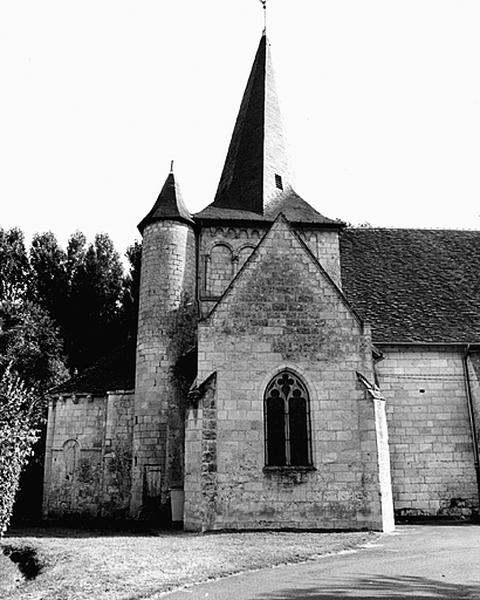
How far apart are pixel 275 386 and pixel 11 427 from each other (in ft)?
22.2

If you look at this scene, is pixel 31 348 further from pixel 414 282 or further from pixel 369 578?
pixel 369 578

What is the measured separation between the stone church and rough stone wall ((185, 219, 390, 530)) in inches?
1.6

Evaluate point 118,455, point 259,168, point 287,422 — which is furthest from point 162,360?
point 259,168

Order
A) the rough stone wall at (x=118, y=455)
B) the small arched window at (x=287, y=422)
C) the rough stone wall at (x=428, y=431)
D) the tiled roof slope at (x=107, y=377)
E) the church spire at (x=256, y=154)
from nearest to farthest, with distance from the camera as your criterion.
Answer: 1. the small arched window at (x=287, y=422)
2. the rough stone wall at (x=428, y=431)
3. the rough stone wall at (x=118, y=455)
4. the tiled roof slope at (x=107, y=377)
5. the church spire at (x=256, y=154)

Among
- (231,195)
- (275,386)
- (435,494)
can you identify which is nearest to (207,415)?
(275,386)

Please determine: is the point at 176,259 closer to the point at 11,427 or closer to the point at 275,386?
the point at 275,386

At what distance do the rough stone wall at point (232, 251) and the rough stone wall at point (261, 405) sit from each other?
494 cm

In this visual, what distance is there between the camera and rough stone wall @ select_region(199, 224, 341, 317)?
74.2ft

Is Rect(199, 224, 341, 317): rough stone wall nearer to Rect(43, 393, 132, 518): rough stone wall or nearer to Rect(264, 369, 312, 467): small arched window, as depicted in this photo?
Rect(43, 393, 132, 518): rough stone wall

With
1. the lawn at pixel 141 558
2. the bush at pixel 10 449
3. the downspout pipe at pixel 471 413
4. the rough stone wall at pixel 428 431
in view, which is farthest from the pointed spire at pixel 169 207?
the lawn at pixel 141 558

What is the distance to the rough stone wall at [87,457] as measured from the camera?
2083 cm

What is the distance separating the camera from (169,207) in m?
22.9

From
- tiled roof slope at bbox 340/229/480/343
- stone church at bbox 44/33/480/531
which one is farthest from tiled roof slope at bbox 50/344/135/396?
tiled roof slope at bbox 340/229/480/343

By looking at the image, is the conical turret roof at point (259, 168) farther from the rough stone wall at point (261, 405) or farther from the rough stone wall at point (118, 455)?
the rough stone wall at point (118, 455)
